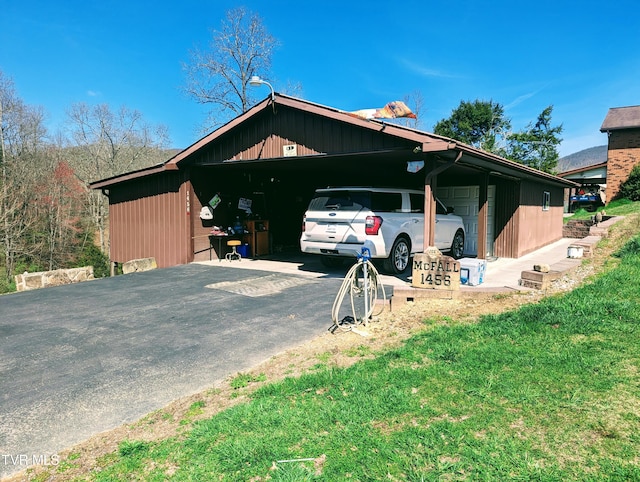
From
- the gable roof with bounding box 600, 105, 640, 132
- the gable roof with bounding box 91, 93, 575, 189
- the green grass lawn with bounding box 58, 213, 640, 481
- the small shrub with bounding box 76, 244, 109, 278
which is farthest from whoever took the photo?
Answer: the small shrub with bounding box 76, 244, 109, 278

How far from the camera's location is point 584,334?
417cm

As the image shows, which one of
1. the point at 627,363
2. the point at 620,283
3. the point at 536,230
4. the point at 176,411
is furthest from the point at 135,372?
the point at 536,230

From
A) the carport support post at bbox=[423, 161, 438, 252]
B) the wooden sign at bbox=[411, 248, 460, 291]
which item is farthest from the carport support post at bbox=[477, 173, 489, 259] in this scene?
the wooden sign at bbox=[411, 248, 460, 291]

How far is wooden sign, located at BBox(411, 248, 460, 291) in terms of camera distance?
5984mm

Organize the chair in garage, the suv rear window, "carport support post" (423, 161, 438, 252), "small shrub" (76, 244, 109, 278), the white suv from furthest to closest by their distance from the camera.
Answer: "small shrub" (76, 244, 109, 278) < the chair in garage < the suv rear window < the white suv < "carport support post" (423, 161, 438, 252)

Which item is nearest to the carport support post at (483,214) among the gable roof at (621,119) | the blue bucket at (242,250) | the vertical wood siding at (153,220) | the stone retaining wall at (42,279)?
the blue bucket at (242,250)

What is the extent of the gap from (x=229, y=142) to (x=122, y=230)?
5.51m

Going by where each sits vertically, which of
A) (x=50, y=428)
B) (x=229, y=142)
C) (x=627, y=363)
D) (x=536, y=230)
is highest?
(x=229, y=142)

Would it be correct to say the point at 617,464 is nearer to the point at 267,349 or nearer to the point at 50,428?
the point at 267,349

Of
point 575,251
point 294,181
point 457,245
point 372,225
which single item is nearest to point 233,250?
point 294,181

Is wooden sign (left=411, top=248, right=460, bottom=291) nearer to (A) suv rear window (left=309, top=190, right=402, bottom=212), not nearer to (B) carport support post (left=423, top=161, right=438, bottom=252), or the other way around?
(B) carport support post (left=423, top=161, right=438, bottom=252)

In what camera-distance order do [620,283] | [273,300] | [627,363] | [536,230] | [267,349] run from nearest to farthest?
[627,363]
[267,349]
[620,283]
[273,300]
[536,230]

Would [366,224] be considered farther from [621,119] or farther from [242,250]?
[621,119]

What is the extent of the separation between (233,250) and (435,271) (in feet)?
24.4
